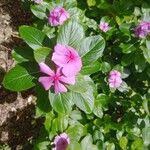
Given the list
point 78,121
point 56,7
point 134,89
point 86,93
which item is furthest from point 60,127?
point 134,89

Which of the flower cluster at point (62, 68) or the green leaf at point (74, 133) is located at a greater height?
the flower cluster at point (62, 68)

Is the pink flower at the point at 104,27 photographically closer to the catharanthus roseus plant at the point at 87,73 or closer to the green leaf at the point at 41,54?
the catharanthus roseus plant at the point at 87,73

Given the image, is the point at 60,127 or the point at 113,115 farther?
the point at 113,115

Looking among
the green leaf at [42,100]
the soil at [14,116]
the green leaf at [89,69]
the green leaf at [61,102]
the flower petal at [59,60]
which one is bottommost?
the soil at [14,116]

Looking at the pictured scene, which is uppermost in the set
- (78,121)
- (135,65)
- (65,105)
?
(65,105)

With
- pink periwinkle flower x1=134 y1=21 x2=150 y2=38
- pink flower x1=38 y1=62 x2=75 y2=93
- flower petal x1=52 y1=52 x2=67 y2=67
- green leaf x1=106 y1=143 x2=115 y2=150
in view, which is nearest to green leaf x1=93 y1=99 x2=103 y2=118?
green leaf x1=106 y1=143 x2=115 y2=150

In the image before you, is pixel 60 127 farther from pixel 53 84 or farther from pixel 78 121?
pixel 78 121

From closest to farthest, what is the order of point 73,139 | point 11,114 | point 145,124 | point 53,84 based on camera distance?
point 53,84 < point 73,139 < point 145,124 < point 11,114

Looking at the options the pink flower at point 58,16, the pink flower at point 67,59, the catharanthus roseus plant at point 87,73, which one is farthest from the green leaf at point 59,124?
the pink flower at point 58,16
